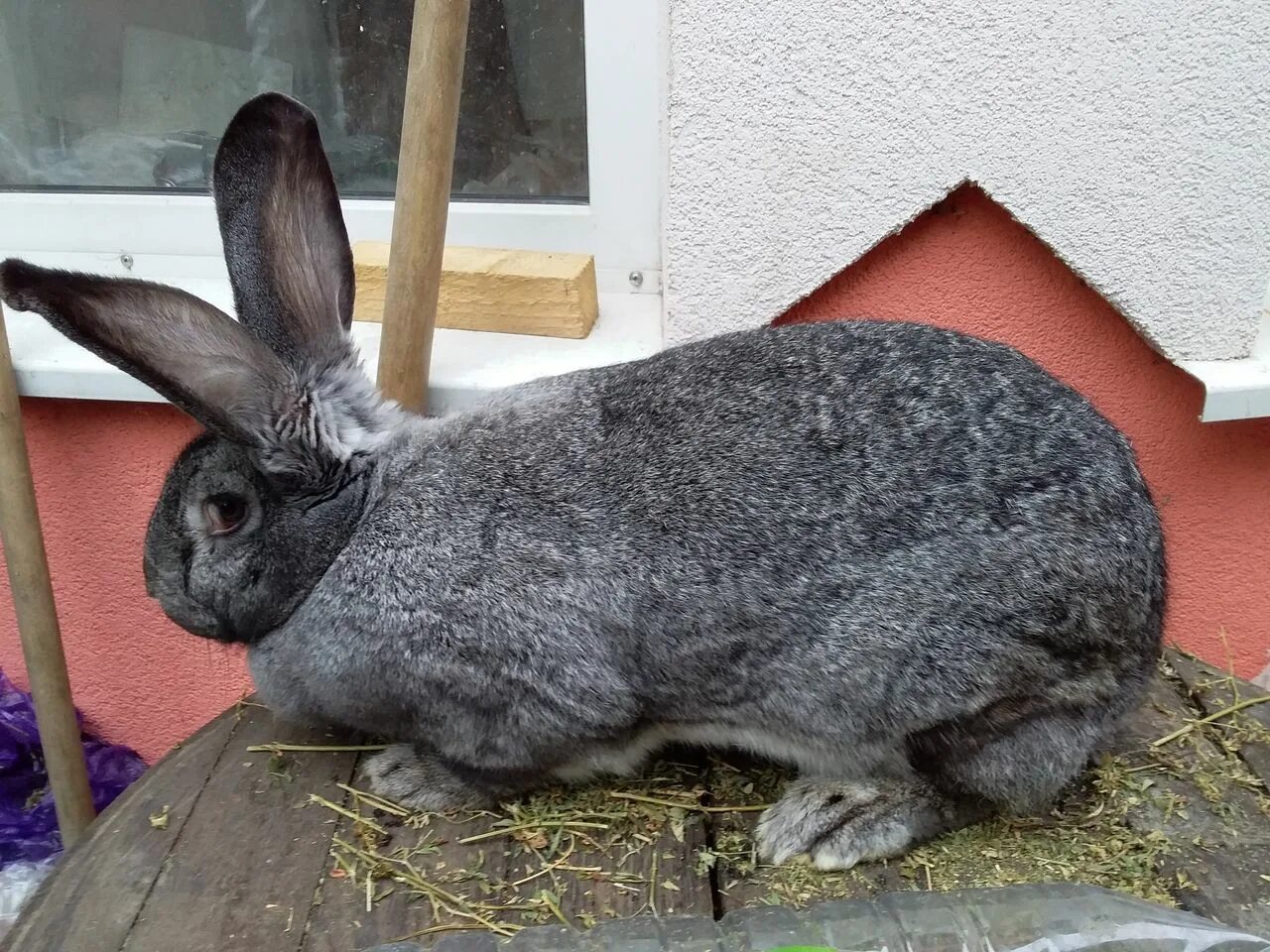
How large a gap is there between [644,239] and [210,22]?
1.16 meters

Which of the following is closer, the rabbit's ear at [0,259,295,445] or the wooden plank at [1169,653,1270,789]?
the rabbit's ear at [0,259,295,445]

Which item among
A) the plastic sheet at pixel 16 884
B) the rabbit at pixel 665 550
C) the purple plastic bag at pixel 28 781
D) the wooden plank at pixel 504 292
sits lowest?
the plastic sheet at pixel 16 884

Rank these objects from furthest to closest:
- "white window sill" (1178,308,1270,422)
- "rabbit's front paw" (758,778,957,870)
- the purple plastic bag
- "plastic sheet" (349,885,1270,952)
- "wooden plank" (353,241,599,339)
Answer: the purple plastic bag → "wooden plank" (353,241,599,339) → "white window sill" (1178,308,1270,422) → "rabbit's front paw" (758,778,957,870) → "plastic sheet" (349,885,1270,952)

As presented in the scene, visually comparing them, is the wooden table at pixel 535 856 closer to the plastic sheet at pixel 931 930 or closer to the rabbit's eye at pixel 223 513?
the plastic sheet at pixel 931 930

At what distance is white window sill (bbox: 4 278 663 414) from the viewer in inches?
83.8

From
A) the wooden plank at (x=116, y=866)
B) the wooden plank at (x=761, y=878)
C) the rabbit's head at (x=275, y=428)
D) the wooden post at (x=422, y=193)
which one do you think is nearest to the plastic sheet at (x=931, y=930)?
the wooden plank at (x=761, y=878)

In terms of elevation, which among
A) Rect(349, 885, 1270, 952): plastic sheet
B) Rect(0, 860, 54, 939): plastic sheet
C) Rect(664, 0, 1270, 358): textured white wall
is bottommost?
Rect(0, 860, 54, 939): plastic sheet

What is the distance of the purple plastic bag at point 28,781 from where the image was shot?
2.57 m

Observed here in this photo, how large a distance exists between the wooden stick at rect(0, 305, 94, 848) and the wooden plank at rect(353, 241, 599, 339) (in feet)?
2.37

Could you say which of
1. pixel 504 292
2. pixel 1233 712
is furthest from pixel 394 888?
pixel 1233 712

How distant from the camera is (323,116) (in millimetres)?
2553

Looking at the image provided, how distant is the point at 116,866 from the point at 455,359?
111 centimetres

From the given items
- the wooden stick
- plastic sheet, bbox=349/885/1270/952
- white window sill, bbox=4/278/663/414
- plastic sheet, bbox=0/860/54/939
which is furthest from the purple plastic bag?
plastic sheet, bbox=349/885/1270/952

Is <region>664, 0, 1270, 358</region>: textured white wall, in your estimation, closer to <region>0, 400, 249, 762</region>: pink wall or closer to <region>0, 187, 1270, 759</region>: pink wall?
<region>0, 187, 1270, 759</region>: pink wall
